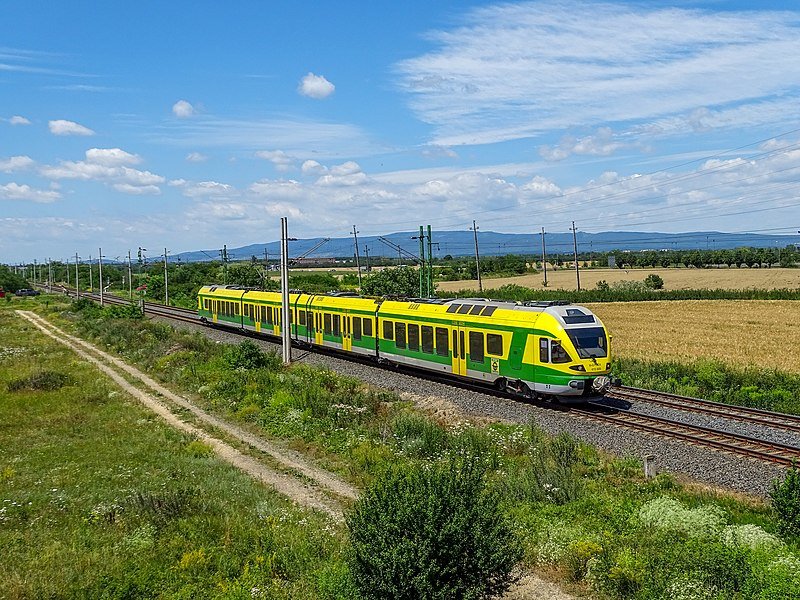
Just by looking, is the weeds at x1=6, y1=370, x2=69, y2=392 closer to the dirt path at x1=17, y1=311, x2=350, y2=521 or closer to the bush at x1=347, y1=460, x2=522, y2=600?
the dirt path at x1=17, y1=311, x2=350, y2=521

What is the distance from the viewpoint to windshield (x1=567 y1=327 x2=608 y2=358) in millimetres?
23719

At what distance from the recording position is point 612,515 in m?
13.8

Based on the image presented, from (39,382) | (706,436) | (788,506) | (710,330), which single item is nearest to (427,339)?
(706,436)

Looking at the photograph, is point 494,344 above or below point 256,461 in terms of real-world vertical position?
above

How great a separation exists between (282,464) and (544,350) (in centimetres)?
946

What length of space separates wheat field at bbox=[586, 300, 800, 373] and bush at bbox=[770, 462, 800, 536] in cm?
2275

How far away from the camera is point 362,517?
10430 mm

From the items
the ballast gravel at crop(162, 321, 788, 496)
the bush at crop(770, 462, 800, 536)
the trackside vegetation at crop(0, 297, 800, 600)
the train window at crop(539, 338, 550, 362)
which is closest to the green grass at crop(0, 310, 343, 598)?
the trackside vegetation at crop(0, 297, 800, 600)

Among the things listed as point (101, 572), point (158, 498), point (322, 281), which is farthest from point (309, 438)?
point (322, 281)

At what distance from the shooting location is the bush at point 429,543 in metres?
9.64

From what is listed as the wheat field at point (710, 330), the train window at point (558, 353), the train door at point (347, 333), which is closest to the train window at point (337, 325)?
the train door at point (347, 333)

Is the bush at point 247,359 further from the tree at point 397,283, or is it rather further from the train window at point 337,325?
the tree at point 397,283

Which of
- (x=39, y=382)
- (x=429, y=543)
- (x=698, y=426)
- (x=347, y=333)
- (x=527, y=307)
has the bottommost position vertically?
(x=698, y=426)

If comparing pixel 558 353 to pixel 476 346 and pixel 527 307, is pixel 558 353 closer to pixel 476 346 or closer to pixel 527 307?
pixel 527 307
